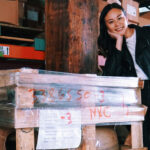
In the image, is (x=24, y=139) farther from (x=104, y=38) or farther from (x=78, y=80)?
(x=104, y=38)

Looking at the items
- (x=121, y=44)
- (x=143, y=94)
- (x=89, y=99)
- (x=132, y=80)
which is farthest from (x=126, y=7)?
(x=89, y=99)

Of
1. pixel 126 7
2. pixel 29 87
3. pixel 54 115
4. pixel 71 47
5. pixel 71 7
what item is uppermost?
pixel 126 7

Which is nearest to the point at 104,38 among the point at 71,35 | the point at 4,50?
the point at 71,35

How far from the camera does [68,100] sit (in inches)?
57.1

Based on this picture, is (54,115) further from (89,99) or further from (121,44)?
(121,44)

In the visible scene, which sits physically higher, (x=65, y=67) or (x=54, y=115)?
(x=65, y=67)

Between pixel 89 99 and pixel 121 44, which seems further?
pixel 121 44

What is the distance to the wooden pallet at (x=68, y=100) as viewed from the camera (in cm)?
129

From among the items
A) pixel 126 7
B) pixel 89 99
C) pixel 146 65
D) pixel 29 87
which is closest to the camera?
pixel 29 87

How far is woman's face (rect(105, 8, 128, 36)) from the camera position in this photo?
206 centimetres

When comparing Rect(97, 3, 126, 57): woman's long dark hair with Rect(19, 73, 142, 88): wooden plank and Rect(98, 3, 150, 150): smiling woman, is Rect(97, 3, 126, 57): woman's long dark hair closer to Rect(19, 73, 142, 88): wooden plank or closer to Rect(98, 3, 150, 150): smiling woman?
Rect(98, 3, 150, 150): smiling woman

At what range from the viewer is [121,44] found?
6.96 feet

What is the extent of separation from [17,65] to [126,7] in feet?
6.01

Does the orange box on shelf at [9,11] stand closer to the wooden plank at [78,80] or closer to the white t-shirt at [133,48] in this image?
the white t-shirt at [133,48]
